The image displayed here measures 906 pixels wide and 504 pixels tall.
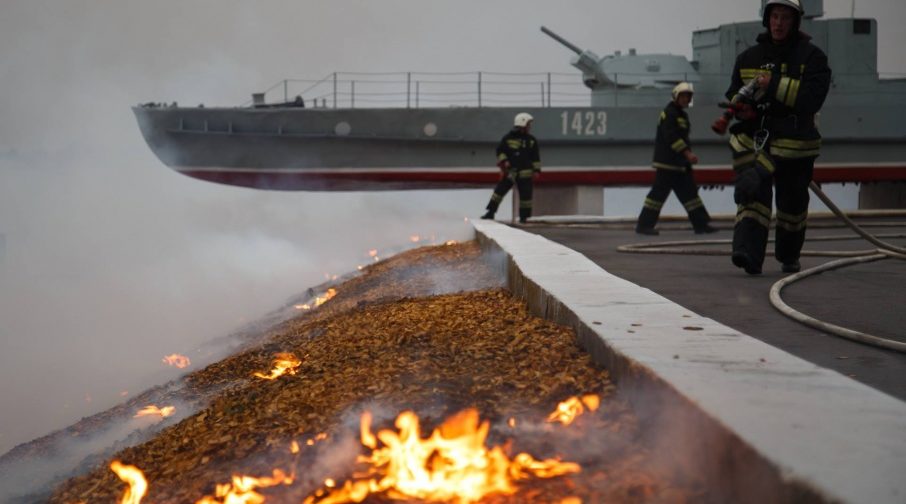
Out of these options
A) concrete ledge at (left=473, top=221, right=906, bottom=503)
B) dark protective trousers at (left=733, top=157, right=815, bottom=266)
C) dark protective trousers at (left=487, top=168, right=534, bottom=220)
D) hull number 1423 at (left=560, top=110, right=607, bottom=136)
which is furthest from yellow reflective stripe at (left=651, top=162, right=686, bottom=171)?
hull number 1423 at (left=560, top=110, right=607, bottom=136)

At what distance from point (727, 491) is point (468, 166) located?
19.3m

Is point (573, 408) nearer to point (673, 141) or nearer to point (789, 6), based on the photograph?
point (789, 6)

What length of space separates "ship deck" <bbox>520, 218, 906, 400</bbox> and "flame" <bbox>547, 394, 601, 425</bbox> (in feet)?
2.95

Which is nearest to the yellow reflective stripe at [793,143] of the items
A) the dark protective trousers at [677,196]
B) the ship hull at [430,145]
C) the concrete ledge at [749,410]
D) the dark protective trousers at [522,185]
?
the concrete ledge at [749,410]

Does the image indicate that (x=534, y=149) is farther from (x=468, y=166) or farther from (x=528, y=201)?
(x=468, y=166)

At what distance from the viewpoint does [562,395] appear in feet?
9.99

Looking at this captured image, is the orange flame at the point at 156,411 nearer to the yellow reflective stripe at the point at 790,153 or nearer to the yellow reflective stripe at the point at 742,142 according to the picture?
the yellow reflective stripe at the point at 742,142

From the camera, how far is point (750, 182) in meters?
6.16

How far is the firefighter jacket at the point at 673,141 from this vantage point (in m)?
10.7

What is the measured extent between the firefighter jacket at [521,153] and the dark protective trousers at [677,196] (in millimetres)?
3285

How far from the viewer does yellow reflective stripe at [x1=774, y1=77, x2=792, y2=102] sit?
5.98 metres

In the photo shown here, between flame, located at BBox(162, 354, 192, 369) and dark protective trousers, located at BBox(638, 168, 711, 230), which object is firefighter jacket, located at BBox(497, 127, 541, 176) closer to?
dark protective trousers, located at BBox(638, 168, 711, 230)

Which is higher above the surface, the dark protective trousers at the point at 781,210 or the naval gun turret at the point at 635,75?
the naval gun turret at the point at 635,75

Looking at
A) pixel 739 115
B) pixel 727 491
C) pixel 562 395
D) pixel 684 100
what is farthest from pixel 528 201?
pixel 727 491
